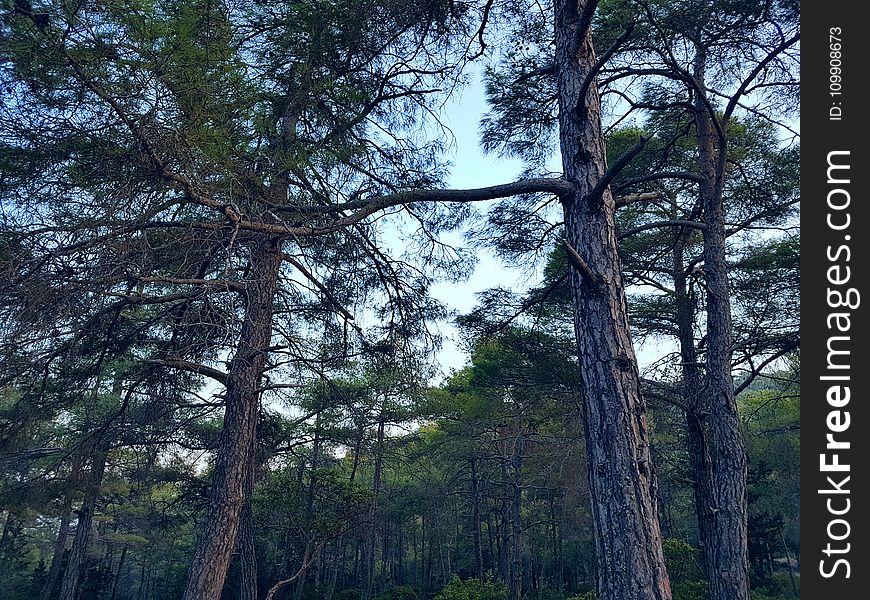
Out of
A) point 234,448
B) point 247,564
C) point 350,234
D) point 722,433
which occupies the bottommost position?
point 247,564

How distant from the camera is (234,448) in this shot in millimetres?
5914

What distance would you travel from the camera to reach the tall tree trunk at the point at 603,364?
264 centimetres

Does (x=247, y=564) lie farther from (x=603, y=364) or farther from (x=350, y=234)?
(x=603, y=364)

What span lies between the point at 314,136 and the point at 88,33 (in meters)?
2.27

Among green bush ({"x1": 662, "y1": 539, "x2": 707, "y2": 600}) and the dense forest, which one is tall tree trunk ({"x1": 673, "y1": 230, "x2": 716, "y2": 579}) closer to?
the dense forest

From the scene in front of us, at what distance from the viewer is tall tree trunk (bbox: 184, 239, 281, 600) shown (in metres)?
5.38

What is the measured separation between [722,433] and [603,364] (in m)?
3.58

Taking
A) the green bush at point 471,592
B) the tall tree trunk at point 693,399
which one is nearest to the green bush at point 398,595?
the green bush at point 471,592

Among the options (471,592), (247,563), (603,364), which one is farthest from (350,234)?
(471,592)

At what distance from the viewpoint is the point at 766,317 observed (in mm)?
7852

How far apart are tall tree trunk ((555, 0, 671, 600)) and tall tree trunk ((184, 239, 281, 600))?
2.99 metres

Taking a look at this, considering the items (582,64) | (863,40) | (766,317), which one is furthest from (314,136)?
(766,317)

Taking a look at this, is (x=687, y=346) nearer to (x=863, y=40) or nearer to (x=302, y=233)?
(x=863, y=40)

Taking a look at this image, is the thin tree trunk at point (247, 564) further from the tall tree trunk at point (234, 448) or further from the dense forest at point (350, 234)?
the tall tree trunk at point (234, 448)
